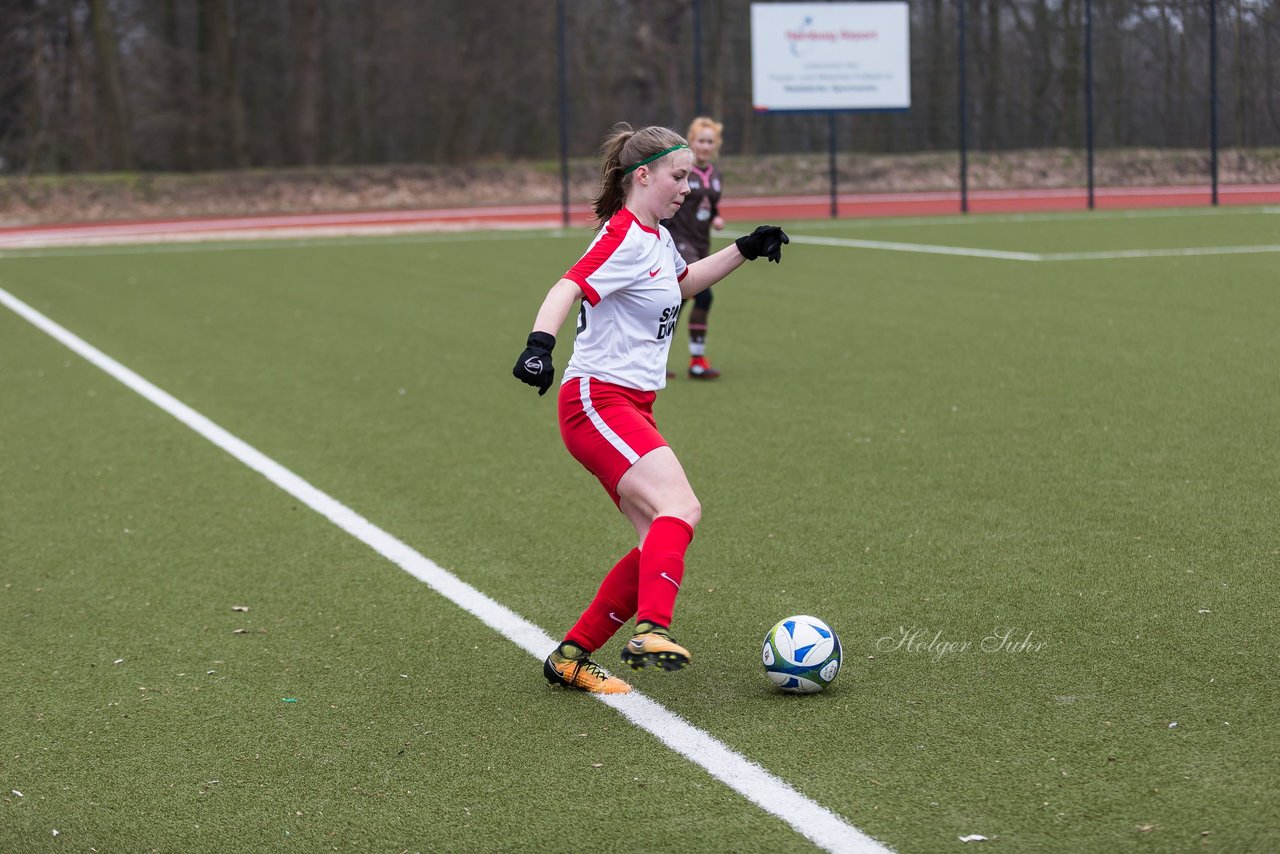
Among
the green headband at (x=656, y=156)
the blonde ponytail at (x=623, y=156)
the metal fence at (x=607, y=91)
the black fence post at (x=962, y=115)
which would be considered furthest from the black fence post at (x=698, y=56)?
the green headband at (x=656, y=156)

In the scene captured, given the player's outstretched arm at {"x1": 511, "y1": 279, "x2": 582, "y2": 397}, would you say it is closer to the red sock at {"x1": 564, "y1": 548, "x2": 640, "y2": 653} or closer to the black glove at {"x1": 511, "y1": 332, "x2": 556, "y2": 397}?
the black glove at {"x1": 511, "y1": 332, "x2": 556, "y2": 397}

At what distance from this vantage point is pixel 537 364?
4004mm

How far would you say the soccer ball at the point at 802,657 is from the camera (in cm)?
448

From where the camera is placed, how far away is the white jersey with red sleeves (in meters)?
4.45

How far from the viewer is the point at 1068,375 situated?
10336 mm

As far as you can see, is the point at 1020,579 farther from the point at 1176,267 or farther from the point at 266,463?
the point at 1176,267

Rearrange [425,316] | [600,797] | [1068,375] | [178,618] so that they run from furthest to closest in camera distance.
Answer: [425,316], [1068,375], [178,618], [600,797]

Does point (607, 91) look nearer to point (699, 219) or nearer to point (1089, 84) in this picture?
point (1089, 84)

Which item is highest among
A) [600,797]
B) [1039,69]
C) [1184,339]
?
[1039,69]

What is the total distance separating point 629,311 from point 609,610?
3.05 ft

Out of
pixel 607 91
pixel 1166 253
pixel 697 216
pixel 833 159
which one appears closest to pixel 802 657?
pixel 697 216

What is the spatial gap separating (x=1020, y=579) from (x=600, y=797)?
95.1 inches

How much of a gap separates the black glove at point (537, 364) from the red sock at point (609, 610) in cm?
79

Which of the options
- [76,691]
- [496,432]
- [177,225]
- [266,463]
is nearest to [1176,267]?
[496,432]
